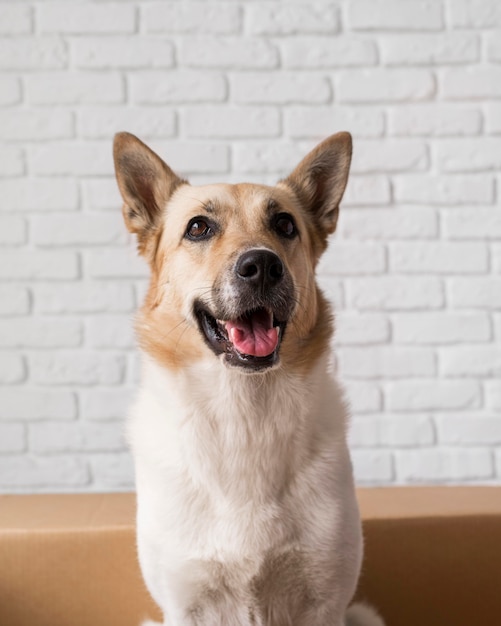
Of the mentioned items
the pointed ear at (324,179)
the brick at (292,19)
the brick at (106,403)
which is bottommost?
the brick at (106,403)

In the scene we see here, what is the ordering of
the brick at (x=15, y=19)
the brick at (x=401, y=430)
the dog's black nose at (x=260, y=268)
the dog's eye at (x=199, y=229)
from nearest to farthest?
the dog's black nose at (x=260, y=268) → the dog's eye at (x=199, y=229) → the brick at (x=15, y=19) → the brick at (x=401, y=430)

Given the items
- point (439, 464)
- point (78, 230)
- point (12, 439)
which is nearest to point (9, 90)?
point (78, 230)

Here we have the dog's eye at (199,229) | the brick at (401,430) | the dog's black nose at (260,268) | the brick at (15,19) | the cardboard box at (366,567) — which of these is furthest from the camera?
the brick at (401,430)

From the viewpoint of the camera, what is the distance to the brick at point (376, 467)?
2.47 meters

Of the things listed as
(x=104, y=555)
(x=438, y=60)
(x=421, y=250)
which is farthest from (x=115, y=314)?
(x=438, y=60)

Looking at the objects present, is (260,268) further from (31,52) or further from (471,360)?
(31,52)

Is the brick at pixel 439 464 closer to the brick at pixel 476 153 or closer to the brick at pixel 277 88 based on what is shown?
the brick at pixel 476 153

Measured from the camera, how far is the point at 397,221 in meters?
2.42

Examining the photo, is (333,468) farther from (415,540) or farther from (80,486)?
(80,486)

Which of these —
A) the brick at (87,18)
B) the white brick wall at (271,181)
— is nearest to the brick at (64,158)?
the white brick wall at (271,181)

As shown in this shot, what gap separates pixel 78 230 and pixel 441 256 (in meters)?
1.19

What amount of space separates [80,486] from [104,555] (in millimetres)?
696

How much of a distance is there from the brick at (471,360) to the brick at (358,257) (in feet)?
1.18

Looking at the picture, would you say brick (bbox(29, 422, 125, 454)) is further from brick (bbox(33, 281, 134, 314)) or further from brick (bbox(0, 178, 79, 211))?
brick (bbox(0, 178, 79, 211))
